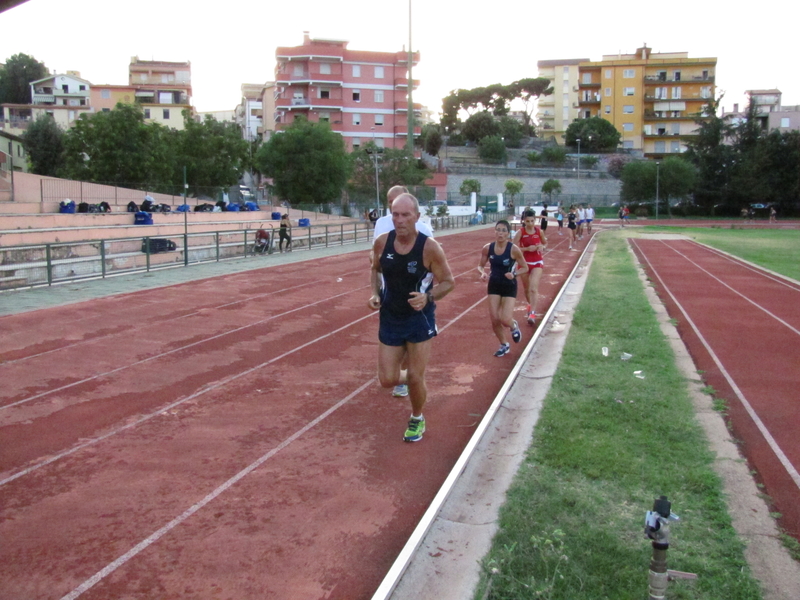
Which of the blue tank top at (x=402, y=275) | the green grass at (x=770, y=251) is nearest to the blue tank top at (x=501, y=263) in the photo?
the blue tank top at (x=402, y=275)

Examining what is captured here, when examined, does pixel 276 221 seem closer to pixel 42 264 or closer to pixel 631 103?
pixel 42 264

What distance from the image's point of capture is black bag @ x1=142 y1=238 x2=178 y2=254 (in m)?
20.7

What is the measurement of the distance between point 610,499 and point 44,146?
195 feet

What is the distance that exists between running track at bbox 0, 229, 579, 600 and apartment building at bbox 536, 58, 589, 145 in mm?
100658

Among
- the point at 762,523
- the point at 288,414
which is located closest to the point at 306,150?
the point at 288,414

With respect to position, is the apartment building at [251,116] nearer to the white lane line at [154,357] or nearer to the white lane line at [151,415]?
the white lane line at [154,357]

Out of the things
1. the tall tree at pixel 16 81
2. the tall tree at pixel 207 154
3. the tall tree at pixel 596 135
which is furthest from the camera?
the tall tree at pixel 596 135

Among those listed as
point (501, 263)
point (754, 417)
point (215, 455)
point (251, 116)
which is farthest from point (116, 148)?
point (251, 116)

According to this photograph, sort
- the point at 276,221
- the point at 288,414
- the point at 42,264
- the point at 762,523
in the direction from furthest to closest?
the point at 276,221, the point at 42,264, the point at 288,414, the point at 762,523

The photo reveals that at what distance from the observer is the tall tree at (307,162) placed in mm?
48375

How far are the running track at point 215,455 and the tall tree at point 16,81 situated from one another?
8058cm

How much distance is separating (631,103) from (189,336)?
9664cm

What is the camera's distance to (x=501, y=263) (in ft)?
30.6

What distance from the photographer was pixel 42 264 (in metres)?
17.1
